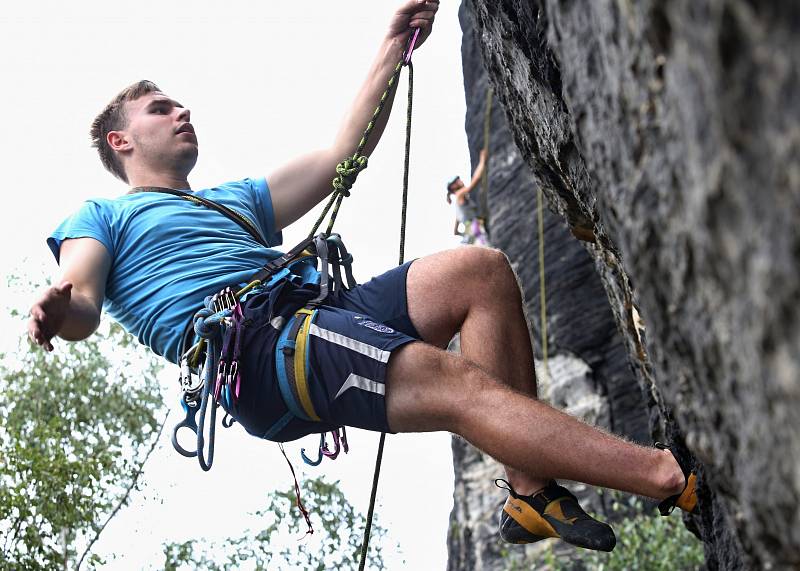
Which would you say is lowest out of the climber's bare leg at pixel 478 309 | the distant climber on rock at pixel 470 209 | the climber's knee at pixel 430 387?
the climber's knee at pixel 430 387

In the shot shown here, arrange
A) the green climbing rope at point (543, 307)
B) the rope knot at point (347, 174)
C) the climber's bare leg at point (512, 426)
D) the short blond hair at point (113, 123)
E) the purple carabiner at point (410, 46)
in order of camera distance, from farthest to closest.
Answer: the green climbing rope at point (543, 307) < the short blond hair at point (113, 123) < the purple carabiner at point (410, 46) < the rope knot at point (347, 174) < the climber's bare leg at point (512, 426)

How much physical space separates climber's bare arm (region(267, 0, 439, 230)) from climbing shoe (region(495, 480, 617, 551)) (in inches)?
63.8

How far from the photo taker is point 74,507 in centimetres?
920

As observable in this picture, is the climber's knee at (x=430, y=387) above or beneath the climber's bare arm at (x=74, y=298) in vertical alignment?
beneath

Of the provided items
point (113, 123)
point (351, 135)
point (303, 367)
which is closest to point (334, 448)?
point (303, 367)

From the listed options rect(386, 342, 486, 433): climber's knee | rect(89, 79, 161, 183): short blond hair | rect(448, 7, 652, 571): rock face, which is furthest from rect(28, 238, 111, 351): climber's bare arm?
rect(448, 7, 652, 571): rock face

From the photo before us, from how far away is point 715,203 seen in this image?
61.3 inches

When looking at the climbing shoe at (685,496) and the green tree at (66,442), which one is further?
the green tree at (66,442)

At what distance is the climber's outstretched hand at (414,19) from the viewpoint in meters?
4.32

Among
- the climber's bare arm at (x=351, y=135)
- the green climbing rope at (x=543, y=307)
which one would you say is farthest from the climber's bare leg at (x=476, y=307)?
the green climbing rope at (x=543, y=307)

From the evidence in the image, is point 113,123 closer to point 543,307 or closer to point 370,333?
point 370,333

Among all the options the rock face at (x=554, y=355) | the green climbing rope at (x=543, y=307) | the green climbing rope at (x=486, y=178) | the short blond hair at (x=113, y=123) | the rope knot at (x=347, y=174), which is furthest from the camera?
the green climbing rope at (x=486, y=178)

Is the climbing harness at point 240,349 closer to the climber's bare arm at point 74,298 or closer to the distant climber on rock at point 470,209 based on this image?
the climber's bare arm at point 74,298

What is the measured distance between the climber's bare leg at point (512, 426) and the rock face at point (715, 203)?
698 millimetres
